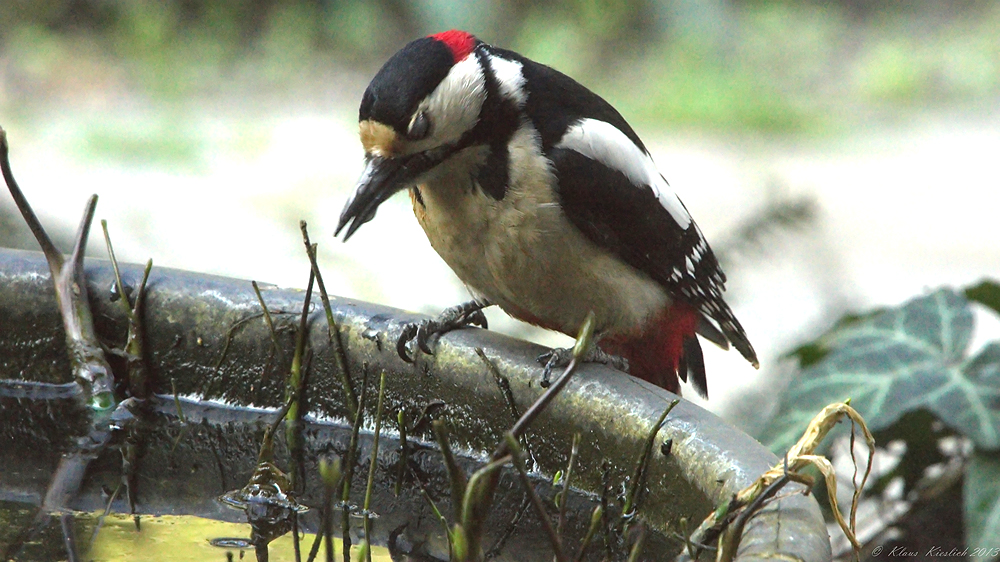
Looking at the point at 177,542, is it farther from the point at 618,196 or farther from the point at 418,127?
the point at 618,196

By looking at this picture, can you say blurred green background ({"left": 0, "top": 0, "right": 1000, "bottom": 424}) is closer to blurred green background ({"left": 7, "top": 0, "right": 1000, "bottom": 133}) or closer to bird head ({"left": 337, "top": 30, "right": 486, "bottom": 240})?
blurred green background ({"left": 7, "top": 0, "right": 1000, "bottom": 133})

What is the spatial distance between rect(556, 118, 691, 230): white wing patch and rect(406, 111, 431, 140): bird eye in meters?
0.28

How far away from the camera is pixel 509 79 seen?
2.01 m

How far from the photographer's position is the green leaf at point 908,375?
2385 millimetres

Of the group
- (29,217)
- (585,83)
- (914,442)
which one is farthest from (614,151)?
(585,83)

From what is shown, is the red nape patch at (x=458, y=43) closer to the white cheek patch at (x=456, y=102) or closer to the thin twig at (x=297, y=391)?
the white cheek patch at (x=456, y=102)

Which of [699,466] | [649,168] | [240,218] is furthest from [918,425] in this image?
[240,218]

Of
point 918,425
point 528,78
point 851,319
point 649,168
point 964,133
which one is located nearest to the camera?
point 528,78

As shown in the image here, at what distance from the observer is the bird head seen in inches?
70.3

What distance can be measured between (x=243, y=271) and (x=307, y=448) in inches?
120

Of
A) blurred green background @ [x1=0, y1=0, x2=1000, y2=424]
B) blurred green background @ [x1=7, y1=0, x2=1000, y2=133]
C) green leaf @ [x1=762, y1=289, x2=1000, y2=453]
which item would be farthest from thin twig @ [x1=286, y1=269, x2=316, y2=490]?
blurred green background @ [x1=7, y1=0, x2=1000, y2=133]

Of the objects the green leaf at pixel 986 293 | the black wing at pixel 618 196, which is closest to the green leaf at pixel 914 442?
the green leaf at pixel 986 293

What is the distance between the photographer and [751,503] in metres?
1.12

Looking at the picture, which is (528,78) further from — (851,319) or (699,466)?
(851,319)
